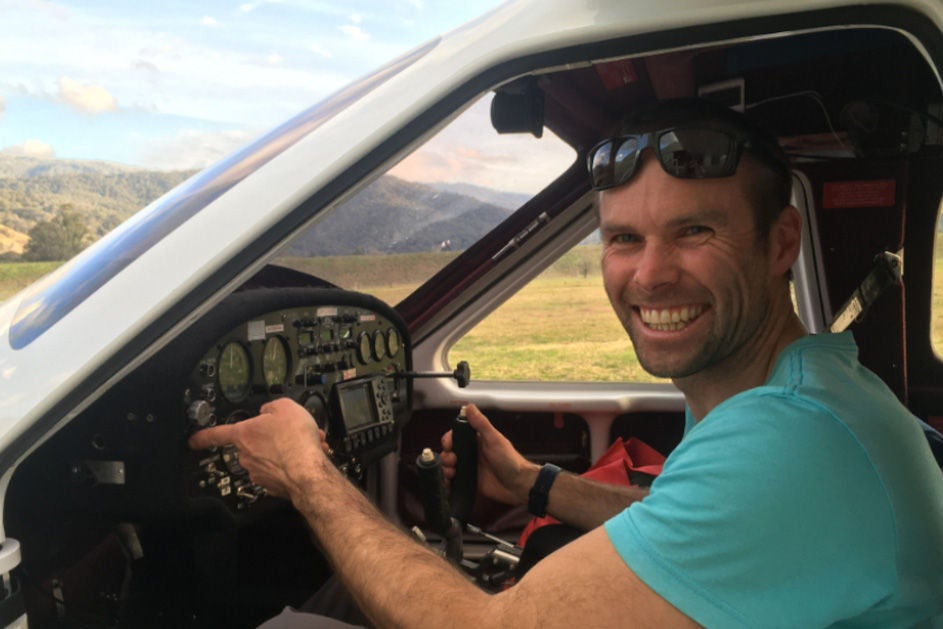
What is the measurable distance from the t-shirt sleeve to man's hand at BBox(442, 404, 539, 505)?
1027 millimetres

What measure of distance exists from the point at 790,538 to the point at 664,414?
205 cm

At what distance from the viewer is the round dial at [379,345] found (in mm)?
2602

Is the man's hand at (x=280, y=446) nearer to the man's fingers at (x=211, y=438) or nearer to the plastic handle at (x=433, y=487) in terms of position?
the man's fingers at (x=211, y=438)

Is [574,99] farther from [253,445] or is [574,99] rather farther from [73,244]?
[73,244]

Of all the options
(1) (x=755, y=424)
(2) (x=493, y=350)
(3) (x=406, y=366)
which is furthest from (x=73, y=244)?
(1) (x=755, y=424)

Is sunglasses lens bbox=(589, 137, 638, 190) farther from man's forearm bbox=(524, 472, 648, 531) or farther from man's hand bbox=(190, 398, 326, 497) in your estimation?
man's forearm bbox=(524, 472, 648, 531)

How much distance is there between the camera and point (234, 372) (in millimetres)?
1944

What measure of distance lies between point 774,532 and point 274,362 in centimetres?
162

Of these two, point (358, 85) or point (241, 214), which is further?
point (358, 85)

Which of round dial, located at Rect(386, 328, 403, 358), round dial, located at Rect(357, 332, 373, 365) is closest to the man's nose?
round dial, located at Rect(357, 332, 373, 365)

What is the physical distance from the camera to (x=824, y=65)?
1.69 meters

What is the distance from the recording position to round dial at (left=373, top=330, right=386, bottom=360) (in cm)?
260

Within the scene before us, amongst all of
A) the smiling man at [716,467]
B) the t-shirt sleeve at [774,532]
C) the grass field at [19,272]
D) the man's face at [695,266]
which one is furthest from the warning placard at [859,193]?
the grass field at [19,272]

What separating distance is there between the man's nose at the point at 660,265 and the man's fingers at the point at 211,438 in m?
0.87
